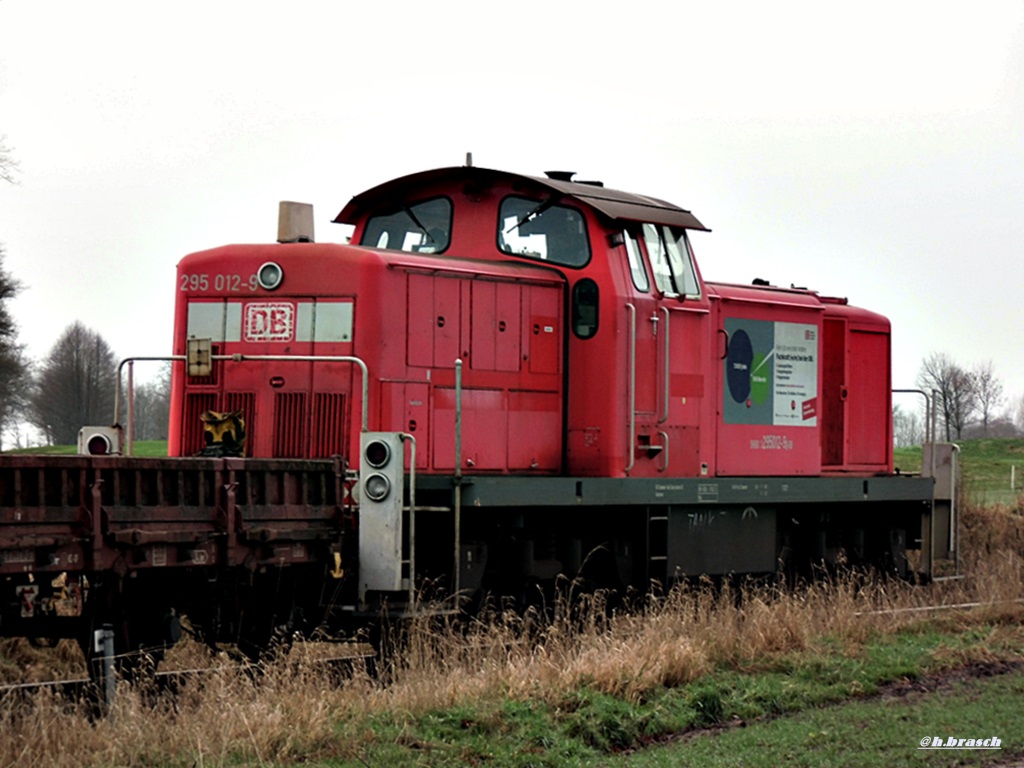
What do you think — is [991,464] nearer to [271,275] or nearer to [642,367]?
[642,367]

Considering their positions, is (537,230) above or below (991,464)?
above

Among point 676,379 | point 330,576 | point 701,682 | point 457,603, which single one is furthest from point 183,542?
point 676,379

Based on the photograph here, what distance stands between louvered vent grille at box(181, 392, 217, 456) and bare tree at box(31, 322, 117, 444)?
52740 millimetres

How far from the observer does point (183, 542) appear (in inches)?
348

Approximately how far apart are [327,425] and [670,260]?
397cm

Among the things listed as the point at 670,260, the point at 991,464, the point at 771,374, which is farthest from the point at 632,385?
the point at 991,464

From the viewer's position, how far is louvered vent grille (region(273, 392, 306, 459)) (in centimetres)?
1130

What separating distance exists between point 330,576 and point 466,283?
3.04 m

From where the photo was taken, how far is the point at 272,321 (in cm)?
1140

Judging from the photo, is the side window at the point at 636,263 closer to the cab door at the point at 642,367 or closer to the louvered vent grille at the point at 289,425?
the cab door at the point at 642,367

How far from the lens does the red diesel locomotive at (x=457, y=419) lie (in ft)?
31.3

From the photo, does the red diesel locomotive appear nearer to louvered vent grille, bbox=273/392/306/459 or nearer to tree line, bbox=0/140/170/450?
louvered vent grille, bbox=273/392/306/459

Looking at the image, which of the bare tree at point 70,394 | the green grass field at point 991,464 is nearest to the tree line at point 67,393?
the bare tree at point 70,394

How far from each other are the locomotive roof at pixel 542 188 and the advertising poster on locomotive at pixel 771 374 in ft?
4.67
